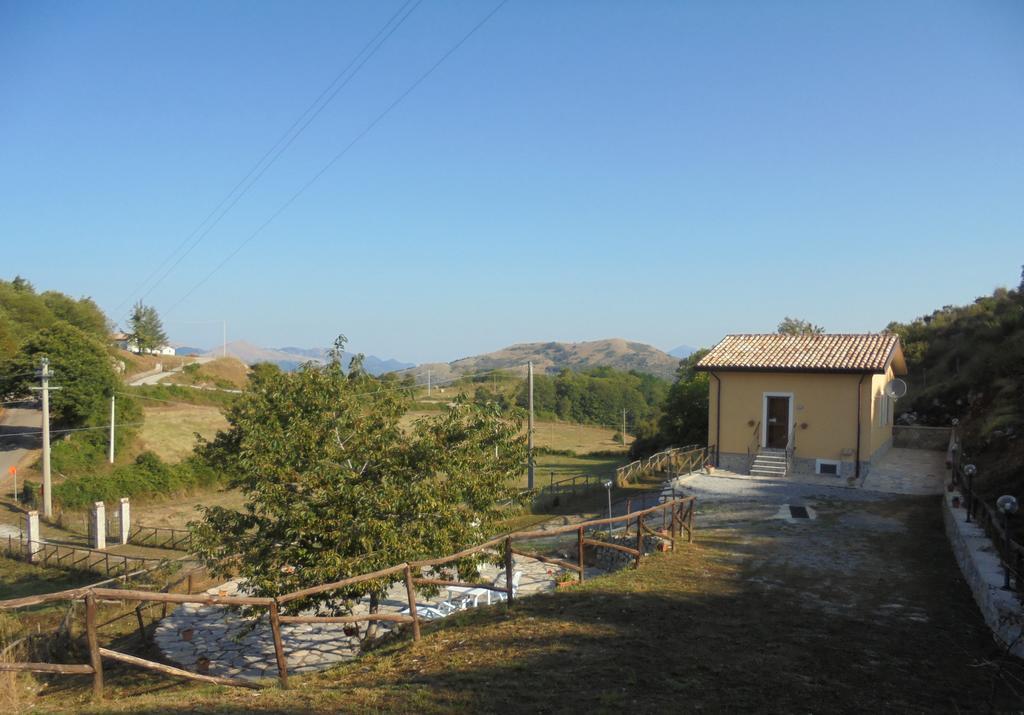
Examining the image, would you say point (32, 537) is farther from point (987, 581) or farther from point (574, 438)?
point (574, 438)

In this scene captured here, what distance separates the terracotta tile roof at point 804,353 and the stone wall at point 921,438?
496cm

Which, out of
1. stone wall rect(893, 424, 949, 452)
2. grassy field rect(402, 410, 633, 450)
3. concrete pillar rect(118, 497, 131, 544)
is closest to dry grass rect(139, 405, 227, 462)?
concrete pillar rect(118, 497, 131, 544)

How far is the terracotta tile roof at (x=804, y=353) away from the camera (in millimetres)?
20000

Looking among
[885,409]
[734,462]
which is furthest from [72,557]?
[885,409]

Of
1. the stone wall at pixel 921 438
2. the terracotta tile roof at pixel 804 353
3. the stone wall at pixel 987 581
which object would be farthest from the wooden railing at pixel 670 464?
the stone wall at pixel 987 581

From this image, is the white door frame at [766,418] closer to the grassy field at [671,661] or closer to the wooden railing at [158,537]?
the grassy field at [671,661]

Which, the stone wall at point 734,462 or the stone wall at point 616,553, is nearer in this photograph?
the stone wall at point 616,553

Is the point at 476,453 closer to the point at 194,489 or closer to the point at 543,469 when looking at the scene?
the point at 194,489

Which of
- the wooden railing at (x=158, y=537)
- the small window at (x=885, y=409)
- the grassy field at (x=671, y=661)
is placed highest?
the small window at (x=885, y=409)

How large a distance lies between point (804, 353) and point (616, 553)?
10.7 metres

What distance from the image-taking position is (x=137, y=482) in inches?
1275

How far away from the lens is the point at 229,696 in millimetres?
6004

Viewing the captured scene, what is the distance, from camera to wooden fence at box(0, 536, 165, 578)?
20.0 metres

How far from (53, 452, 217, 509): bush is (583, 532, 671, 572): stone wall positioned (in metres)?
22.7
